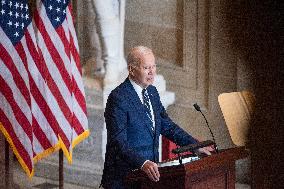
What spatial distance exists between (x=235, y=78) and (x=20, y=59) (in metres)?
2.03

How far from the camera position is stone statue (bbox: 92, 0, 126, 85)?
565 cm

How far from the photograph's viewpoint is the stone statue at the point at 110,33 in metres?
5.65

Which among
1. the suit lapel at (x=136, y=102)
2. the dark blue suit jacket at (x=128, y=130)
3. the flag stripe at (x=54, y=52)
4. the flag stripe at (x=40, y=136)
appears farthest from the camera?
the flag stripe at (x=40, y=136)

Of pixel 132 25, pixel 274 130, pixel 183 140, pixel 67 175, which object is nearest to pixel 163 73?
pixel 132 25

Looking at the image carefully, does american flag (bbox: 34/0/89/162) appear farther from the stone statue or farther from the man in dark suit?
the man in dark suit

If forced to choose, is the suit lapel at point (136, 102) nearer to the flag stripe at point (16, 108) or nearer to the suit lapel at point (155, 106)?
the suit lapel at point (155, 106)

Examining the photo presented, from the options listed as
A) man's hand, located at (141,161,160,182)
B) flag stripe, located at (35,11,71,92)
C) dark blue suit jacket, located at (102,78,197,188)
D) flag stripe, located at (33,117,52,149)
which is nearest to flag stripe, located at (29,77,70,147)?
flag stripe, located at (33,117,52,149)

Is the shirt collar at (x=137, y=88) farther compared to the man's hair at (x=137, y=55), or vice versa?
the shirt collar at (x=137, y=88)

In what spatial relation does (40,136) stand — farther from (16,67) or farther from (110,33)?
(110,33)

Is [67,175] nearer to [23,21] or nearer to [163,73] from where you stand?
[163,73]

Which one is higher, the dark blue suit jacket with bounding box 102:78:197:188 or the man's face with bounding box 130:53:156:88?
the man's face with bounding box 130:53:156:88

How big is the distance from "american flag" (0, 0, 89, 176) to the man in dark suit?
1.58 m

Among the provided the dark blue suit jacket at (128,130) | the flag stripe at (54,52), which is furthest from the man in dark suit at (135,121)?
the flag stripe at (54,52)

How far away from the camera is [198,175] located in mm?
2945
